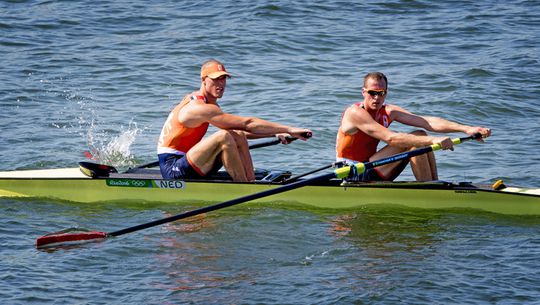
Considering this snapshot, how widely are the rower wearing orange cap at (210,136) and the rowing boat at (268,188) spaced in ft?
0.56

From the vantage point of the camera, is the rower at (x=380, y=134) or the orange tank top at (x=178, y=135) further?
the orange tank top at (x=178, y=135)

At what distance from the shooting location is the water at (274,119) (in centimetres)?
824

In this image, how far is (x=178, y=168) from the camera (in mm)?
10320

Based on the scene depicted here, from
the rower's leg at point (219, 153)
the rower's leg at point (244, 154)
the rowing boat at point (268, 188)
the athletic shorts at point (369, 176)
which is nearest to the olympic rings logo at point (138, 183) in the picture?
the rowing boat at point (268, 188)

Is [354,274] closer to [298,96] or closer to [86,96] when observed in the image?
[298,96]

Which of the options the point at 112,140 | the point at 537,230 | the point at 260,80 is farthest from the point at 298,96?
the point at 537,230

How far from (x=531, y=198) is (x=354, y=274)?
260 cm

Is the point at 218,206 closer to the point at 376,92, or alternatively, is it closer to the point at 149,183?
the point at 149,183

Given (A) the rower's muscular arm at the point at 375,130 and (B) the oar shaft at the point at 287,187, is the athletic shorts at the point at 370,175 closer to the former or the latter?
(A) the rower's muscular arm at the point at 375,130

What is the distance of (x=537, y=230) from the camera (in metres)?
9.62

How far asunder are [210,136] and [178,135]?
495 mm

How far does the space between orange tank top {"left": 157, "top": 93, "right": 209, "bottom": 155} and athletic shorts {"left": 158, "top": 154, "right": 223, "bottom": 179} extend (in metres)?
0.07

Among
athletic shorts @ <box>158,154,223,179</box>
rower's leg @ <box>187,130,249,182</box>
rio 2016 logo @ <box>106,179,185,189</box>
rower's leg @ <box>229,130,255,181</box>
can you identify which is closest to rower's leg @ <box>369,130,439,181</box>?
rower's leg @ <box>229,130,255,181</box>

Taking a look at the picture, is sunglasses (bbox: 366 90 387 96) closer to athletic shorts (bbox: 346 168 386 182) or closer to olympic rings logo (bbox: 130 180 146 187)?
athletic shorts (bbox: 346 168 386 182)
